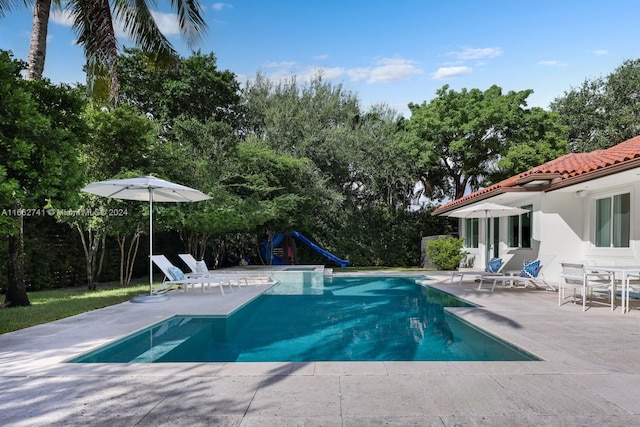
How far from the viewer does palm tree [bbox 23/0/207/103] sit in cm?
1112

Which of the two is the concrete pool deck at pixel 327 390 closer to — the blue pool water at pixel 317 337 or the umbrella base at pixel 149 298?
the blue pool water at pixel 317 337

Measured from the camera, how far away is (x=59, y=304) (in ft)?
30.7

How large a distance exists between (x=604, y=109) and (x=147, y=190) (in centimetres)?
2742

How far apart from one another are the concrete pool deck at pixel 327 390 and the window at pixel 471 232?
1417cm

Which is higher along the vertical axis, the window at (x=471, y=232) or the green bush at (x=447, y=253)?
the window at (x=471, y=232)

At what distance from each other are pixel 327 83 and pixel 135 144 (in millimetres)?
13247

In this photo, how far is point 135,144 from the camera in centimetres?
1212

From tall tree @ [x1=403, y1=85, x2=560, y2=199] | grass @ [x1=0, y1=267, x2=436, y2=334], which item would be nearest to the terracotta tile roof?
tall tree @ [x1=403, y1=85, x2=560, y2=199]

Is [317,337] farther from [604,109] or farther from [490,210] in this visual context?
[604,109]

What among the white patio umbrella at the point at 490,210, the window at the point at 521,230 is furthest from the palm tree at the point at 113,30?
the window at the point at 521,230

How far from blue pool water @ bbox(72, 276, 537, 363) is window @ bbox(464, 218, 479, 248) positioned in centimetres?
976

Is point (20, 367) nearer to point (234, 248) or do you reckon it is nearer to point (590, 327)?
point (590, 327)

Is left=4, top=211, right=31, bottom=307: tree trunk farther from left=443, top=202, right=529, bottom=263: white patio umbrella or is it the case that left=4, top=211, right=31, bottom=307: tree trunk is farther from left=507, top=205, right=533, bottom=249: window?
left=507, top=205, right=533, bottom=249: window

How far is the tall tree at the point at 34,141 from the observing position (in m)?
6.53
